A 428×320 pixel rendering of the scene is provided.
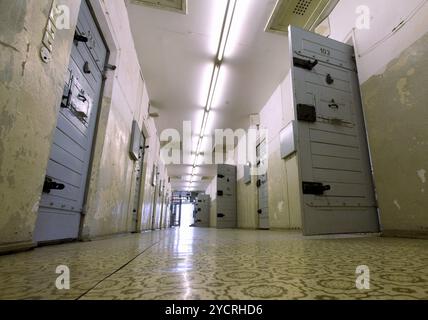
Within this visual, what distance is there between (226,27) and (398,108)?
2.58 meters

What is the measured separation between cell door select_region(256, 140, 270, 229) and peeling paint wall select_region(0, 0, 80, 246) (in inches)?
207

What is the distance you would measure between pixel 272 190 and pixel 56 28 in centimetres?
481

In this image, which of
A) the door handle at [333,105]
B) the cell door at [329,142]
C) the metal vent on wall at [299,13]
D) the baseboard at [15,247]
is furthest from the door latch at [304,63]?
the baseboard at [15,247]

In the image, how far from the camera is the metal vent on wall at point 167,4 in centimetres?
322

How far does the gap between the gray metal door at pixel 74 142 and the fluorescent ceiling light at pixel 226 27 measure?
5.92 ft

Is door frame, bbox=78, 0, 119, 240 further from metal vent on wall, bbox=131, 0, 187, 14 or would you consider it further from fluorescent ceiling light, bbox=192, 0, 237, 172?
fluorescent ceiling light, bbox=192, 0, 237, 172

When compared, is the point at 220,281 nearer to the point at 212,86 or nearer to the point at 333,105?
the point at 333,105

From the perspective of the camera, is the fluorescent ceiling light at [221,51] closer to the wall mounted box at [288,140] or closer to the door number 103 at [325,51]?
the door number 103 at [325,51]

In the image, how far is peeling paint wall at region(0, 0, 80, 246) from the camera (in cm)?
108

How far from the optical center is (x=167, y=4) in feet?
10.7

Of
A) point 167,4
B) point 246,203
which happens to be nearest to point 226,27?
point 167,4

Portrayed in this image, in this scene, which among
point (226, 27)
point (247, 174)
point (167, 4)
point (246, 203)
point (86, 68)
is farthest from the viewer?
point (246, 203)

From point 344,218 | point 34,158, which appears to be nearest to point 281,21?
point 344,218

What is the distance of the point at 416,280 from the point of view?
1.99ft
